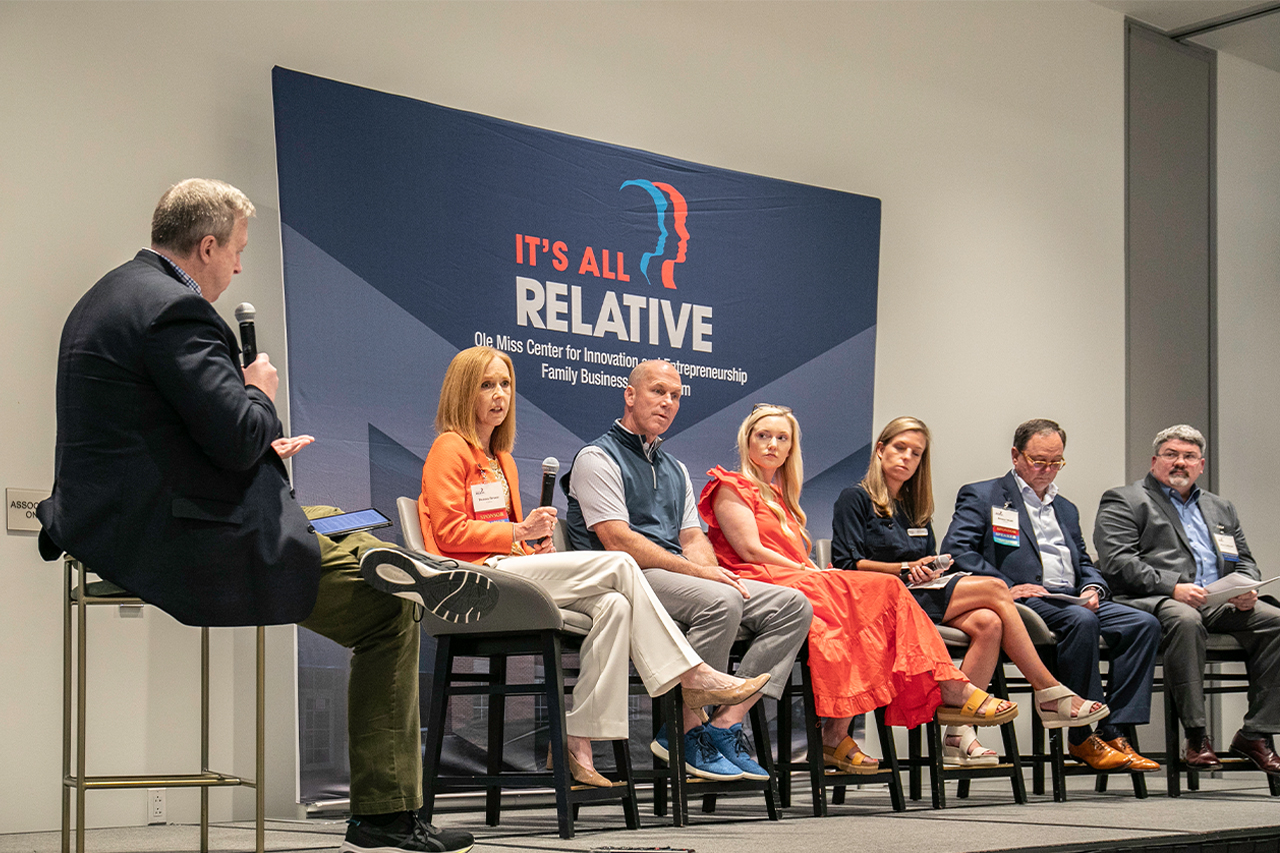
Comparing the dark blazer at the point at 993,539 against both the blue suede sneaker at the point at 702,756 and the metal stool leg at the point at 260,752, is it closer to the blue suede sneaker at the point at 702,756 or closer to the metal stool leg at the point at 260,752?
the blue suede sneaker at the point at 702,756

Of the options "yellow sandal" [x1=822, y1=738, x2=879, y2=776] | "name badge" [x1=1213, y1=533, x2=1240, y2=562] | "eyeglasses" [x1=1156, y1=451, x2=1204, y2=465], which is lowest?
"yellow sandal" [x1=822, y1=738, x2=879, y2=776]

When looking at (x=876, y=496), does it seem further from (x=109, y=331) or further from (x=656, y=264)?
(x=109, y=331)

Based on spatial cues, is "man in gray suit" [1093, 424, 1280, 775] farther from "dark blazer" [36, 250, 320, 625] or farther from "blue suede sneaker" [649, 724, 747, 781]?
"dark blazer" [36, 250, 320, 625]

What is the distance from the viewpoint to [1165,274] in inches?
264

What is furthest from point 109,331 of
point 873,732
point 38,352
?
point 873,732

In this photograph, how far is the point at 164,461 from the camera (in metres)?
2.21

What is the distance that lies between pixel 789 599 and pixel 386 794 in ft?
5.22

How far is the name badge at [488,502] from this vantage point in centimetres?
345

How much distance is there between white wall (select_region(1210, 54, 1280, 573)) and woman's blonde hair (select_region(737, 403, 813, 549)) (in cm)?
350

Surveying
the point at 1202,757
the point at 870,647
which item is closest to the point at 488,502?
the point at 870,647

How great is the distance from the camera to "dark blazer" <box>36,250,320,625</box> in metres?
2.19

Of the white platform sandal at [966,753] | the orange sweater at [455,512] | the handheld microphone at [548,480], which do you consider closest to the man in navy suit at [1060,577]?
the white platform sandal at [966,753]

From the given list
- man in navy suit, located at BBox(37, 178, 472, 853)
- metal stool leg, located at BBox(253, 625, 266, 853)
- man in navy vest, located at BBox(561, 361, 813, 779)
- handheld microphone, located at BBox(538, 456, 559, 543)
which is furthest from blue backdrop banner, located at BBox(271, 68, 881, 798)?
man in navy suit, located at BBox(37, 178, 472, 853)

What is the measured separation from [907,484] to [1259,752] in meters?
1.62
